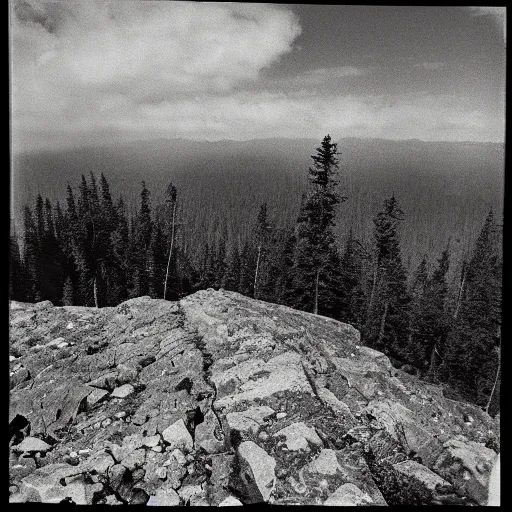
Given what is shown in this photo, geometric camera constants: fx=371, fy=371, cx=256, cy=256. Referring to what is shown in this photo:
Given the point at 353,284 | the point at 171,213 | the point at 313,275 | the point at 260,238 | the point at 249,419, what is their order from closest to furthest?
the point at 249,419 → the point at 313,275 → the point at 171,213 → the point at 260,238 → the point at 353,284

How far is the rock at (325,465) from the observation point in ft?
17.0

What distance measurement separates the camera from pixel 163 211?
19.0 meters

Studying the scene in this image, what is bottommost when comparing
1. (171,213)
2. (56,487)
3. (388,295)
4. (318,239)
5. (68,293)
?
(68,293)

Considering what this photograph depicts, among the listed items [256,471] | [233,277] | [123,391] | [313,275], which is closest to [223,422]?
[256,471]

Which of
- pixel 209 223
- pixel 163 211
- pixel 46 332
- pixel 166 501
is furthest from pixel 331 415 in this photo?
pixel 209 223

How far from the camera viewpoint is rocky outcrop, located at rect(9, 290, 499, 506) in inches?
202

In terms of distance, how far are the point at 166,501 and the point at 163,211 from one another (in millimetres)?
15392

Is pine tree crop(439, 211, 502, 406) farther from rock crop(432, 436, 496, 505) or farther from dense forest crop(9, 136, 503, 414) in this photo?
rock crop(432, 436, 496, 505)

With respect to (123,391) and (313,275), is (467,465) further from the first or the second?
(313,275)

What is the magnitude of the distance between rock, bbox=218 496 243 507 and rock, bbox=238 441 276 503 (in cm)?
14

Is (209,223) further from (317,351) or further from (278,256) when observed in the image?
(317,351)

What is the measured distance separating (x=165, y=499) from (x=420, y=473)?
3690 mm

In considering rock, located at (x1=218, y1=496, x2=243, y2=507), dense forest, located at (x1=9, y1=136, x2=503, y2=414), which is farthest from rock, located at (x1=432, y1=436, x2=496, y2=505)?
dense forest, located at (x1=9, y1=136, x2=503, y2=414)

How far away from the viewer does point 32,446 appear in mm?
5613
